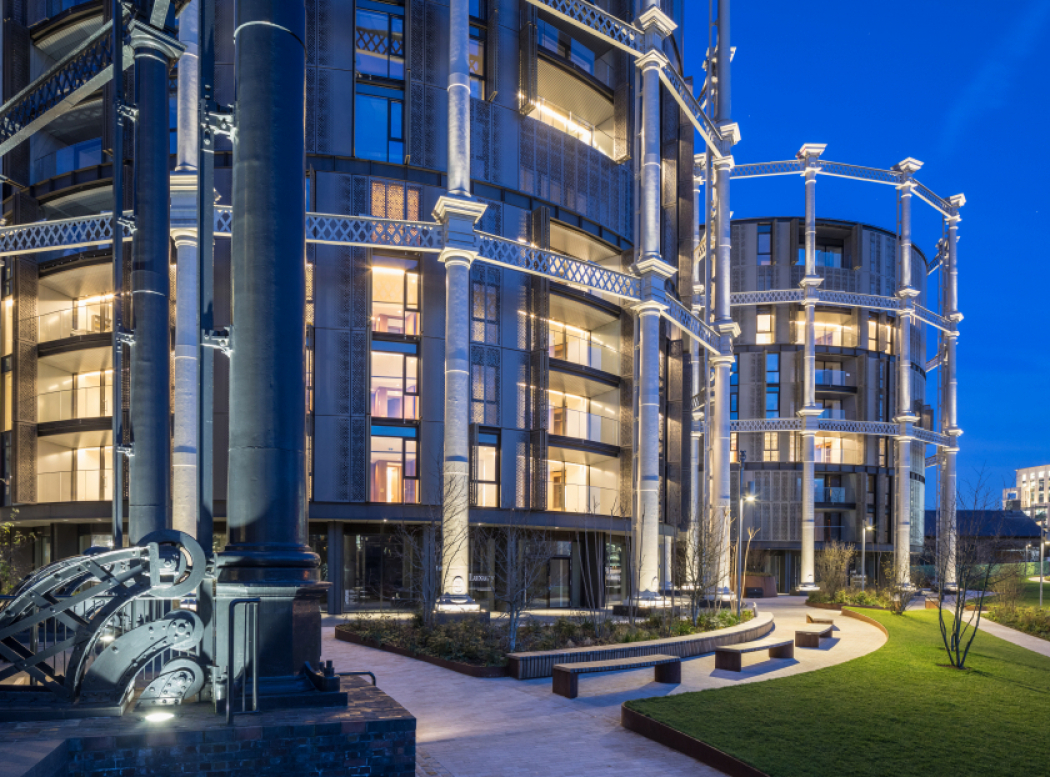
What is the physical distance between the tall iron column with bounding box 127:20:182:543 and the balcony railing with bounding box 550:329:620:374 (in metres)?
24.0

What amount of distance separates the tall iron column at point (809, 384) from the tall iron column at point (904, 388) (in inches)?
224

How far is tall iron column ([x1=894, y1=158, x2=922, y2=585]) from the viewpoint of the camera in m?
54.5

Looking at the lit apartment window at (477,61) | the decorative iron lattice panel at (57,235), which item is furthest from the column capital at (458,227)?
the lit apartment window at (477,61)

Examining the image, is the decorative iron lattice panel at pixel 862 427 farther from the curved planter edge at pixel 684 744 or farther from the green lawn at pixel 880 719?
the curved planter edge at pixel 684 744

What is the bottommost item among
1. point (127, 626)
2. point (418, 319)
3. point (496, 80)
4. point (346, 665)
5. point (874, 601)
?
point (874, 601)

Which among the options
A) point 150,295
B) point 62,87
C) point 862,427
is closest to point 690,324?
point 62,87

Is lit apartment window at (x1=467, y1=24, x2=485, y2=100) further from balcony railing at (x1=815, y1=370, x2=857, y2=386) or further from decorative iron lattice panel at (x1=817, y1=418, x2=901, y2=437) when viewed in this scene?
balcony railing at (x1=815, y1=370, x2=857, y2=386)

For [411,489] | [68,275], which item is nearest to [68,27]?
[68,275]

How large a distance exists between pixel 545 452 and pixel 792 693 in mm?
19960

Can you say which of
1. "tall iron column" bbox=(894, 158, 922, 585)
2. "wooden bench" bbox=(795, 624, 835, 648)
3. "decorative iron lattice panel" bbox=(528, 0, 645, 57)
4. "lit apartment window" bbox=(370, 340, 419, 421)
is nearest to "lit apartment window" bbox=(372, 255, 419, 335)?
"lit apartment window" bbox=(370, 340, 419, 421)

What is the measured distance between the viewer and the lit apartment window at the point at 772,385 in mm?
61906

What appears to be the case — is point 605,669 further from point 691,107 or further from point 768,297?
point 768,297

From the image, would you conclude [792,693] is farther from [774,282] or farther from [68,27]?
[774,282]

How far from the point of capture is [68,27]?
33094mm
